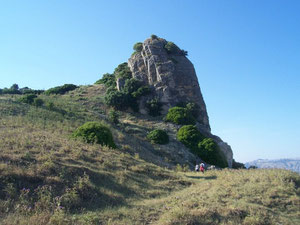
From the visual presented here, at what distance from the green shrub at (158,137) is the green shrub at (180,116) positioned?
15.7ft

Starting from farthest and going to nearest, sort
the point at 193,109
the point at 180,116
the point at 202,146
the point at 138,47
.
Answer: the point at 138,47, the point at 193,109, the point at 180,116, the point at 202,146

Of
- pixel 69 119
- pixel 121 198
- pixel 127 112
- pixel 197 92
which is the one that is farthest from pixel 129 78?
pixel 121 198

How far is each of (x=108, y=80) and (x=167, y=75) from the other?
1338 centimetres

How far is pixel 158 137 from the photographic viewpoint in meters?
27.0

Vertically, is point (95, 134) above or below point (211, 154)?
above

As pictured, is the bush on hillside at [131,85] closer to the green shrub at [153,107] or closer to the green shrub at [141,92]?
the green shrub at [141,92]

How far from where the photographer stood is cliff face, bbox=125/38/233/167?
36188mm

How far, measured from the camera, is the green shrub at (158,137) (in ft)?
88.0

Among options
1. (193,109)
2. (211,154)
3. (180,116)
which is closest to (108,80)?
(193,109)

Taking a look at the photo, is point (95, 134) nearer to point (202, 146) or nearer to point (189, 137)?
point (189, 137)

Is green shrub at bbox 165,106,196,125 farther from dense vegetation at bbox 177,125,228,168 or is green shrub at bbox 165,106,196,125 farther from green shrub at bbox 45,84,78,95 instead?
green shrub at bbox 45,84,78,95

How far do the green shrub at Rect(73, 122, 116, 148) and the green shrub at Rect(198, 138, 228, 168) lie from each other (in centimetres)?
1170

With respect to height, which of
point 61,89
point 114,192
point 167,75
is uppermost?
point 167,75

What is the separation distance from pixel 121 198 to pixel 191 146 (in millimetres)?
19319
